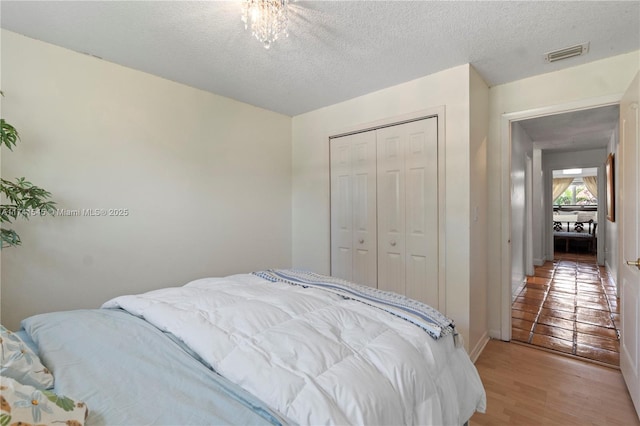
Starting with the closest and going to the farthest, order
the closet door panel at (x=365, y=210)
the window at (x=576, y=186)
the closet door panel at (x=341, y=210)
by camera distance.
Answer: the closet door panel at (x=365, y=210) → the closet door panel at (x=341, y=210) → the window at (x=576, y=186)

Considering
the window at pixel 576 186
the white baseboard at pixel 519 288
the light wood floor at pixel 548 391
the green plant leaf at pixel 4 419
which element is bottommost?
the light wood floor at pixel 548 391

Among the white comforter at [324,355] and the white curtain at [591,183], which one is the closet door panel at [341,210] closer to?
the white comforter at [324,355]

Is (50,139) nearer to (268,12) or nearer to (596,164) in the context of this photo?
(268,12)

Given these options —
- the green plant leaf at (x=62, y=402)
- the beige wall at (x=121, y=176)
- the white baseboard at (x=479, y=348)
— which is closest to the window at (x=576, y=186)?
the white baseboard at (x=479, y=348)

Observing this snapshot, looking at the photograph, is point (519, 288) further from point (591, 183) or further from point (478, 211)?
point (591, 183)

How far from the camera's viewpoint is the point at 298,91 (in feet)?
9.66

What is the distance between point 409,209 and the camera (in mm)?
2775

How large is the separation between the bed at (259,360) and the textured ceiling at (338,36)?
163 centimetres

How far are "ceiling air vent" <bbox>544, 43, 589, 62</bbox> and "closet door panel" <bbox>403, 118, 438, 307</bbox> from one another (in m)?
0.90

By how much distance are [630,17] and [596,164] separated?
5.67 meters

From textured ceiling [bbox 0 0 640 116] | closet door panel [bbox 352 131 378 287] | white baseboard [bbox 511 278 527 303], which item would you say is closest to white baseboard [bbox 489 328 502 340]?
closet door panel [bbox 352 131 378 287]

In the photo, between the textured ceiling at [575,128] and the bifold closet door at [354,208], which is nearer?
the bifold closet door at [354,208]

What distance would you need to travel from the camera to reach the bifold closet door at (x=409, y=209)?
2.62m

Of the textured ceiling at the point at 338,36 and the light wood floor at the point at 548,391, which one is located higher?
the textured ceiling at the point at 338,36
